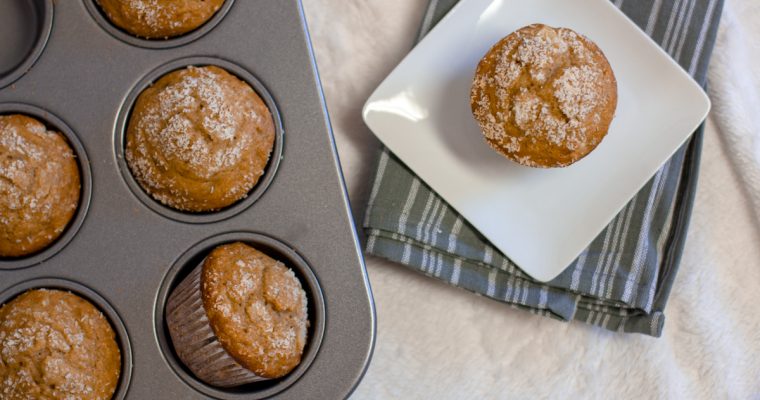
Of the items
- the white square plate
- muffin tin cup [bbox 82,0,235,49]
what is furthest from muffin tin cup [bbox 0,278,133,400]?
the white square plate

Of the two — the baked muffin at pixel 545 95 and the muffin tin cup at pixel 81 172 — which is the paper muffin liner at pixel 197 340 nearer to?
the muffin tin cup at pixel 81 172

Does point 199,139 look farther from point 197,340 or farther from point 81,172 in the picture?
point 197,340

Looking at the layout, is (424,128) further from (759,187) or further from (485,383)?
(759,187)

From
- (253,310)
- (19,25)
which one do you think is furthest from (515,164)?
(19,25)

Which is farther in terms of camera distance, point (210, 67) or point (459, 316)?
point (459, 316)

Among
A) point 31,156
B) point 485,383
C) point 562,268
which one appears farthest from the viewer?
point 485,383

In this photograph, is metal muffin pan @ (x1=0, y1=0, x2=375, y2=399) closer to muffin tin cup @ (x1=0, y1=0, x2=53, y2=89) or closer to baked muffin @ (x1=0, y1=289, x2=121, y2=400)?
baked muffin @ (x1=0, y1=289, x2=121, y2=400)

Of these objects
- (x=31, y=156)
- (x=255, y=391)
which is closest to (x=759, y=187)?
(x=255, y=391)
